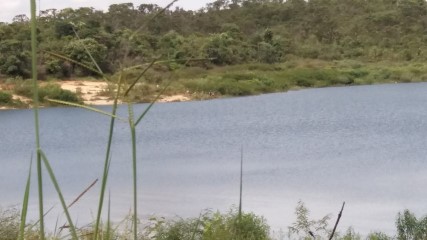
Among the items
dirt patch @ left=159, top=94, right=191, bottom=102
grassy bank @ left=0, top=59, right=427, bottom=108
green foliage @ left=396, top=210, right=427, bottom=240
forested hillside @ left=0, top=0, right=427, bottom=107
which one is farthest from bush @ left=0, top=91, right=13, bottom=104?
green foliage @ left=396, top=210, right=427, bottom=240

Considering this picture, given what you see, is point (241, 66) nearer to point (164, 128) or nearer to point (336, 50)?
point (336, 50)

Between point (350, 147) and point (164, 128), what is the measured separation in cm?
A: 660

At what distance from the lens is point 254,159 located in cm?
1382

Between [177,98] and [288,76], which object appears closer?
[177,98]

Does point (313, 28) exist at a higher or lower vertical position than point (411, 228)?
higher

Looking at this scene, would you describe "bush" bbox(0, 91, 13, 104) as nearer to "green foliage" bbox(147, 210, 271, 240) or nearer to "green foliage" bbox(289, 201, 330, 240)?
"green foliage" bbox(289, 201, 330, 240)

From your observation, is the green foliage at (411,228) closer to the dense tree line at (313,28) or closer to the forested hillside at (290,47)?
the forested hillside at (290,47)

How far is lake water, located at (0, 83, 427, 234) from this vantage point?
954 centimetres

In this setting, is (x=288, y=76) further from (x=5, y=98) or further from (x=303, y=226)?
(x=303, y=226)

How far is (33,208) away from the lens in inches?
310

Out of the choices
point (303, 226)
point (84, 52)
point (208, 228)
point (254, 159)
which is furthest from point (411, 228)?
point (254, 159)

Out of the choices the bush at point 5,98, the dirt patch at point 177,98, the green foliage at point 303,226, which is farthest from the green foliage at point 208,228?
the dirt patch at point 177,98

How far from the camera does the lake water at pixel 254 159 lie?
376 inches

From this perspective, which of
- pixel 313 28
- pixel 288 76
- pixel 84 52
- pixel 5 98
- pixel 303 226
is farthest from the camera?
pixel 313 28
